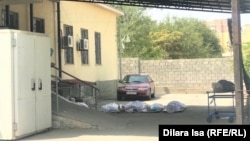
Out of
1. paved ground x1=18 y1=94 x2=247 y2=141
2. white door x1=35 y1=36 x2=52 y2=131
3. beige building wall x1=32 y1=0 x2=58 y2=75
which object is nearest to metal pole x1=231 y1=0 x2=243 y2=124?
paved ground x1=18 y1=94 x2=247 y2=141

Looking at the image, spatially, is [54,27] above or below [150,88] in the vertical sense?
above

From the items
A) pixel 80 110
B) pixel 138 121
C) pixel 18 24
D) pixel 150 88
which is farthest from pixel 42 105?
pixel 150 88

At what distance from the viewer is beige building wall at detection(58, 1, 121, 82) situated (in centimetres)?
2309

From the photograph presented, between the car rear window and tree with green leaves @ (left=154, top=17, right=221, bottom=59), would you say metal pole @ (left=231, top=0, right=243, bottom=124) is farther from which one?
tree with green leaves @ (left=154, top=17, right=221, bottom=59)

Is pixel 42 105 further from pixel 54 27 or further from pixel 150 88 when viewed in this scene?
pixel 150 88

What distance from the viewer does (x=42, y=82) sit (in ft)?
40.3

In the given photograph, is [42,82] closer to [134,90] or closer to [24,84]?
[24,84]

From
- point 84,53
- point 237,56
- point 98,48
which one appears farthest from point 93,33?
point 237,56

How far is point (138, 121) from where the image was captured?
585 inches

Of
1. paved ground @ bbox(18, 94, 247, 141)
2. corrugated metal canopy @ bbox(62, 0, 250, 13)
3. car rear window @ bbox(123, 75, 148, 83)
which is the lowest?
paved ground @ bbox(18, 94, 247, 141)

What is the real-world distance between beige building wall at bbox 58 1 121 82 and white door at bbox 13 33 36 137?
9712mm

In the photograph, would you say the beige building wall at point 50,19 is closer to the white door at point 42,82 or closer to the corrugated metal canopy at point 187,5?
the corrugated metal canopy at point 187,5

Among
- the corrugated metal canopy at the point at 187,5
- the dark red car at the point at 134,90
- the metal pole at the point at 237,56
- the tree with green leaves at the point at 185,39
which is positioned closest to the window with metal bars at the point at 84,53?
the dark red car at the point at 134,90

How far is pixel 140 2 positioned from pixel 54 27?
378 cm
